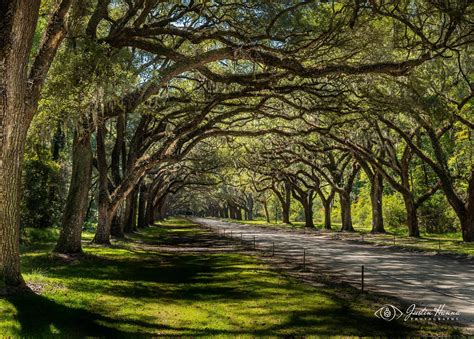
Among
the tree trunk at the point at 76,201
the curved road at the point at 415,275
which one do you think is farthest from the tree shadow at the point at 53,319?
the tree trunk at the point at 76,201

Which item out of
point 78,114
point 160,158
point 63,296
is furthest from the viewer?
point 160,158


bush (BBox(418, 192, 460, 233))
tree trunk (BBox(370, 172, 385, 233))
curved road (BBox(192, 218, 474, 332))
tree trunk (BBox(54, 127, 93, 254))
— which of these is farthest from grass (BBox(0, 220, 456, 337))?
bush (BBox(418, 192, 460, 233))

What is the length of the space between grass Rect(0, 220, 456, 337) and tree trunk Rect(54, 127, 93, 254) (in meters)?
1.26

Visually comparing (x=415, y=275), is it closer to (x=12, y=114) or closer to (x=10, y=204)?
(x=10, y=204)

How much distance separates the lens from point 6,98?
8438 millimetres

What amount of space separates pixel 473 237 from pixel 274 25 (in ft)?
66.0

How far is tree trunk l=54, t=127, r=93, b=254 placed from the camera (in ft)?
51.6

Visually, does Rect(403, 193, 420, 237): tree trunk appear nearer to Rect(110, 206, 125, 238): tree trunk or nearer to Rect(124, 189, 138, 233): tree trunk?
Rect(124, 189, 138, 233): tree trunk

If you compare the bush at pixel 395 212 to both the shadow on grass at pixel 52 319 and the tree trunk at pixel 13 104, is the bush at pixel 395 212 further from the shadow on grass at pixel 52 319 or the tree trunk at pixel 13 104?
the tree trunk at pixel 13 104

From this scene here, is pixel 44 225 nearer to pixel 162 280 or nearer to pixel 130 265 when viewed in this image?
pixel 130 265

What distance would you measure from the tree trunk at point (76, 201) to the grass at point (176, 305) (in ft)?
4.12

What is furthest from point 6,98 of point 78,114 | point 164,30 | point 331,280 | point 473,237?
point 473,237

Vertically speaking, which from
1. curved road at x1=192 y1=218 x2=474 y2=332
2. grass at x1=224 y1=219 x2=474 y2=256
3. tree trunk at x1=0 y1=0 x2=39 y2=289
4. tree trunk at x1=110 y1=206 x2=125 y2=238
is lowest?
grass at x1=224 y1=219 x2=474 y2=256

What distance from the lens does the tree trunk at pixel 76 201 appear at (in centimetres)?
1574
